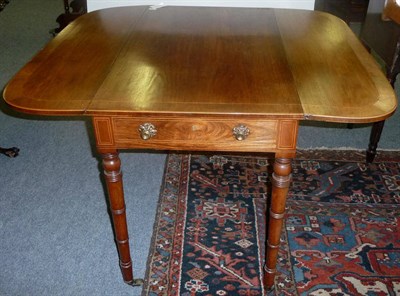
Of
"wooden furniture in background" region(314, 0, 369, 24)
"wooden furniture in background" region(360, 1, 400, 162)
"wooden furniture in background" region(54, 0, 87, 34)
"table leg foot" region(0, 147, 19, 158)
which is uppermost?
"wooden furniture in background" region(360, 1, 400, 162)

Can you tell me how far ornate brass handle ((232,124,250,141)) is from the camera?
4.38 feet

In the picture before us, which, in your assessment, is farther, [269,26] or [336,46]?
[269,26]

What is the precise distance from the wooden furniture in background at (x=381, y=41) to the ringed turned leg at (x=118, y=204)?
1.56 m

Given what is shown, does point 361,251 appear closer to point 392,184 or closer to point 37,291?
point 392,184

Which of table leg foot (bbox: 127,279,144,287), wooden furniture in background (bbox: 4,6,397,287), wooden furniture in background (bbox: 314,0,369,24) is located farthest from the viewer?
wooden furniture in background (bbox: 314,0,369,24)

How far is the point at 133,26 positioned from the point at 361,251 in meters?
1.52

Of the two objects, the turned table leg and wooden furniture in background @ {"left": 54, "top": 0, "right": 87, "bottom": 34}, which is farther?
wooden furniture in background @ {"left": 54, "top": 0, "right": 87, "bottom": 34}

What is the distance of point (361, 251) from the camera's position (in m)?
2.01

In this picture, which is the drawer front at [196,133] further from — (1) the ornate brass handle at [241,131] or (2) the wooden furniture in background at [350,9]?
(2) the wooden furniture in background at [350,9]

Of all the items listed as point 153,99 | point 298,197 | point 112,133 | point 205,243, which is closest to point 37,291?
point 205,243

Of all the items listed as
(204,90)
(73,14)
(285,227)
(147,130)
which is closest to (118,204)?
(147,130)

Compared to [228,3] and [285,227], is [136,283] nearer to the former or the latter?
[285,227]

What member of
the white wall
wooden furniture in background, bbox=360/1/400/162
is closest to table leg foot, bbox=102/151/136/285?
wooden furniture in background, bbox=360/1/400/162

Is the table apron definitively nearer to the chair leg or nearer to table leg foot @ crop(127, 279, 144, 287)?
table leg foot @ crop(127, 279, 144, 287)
